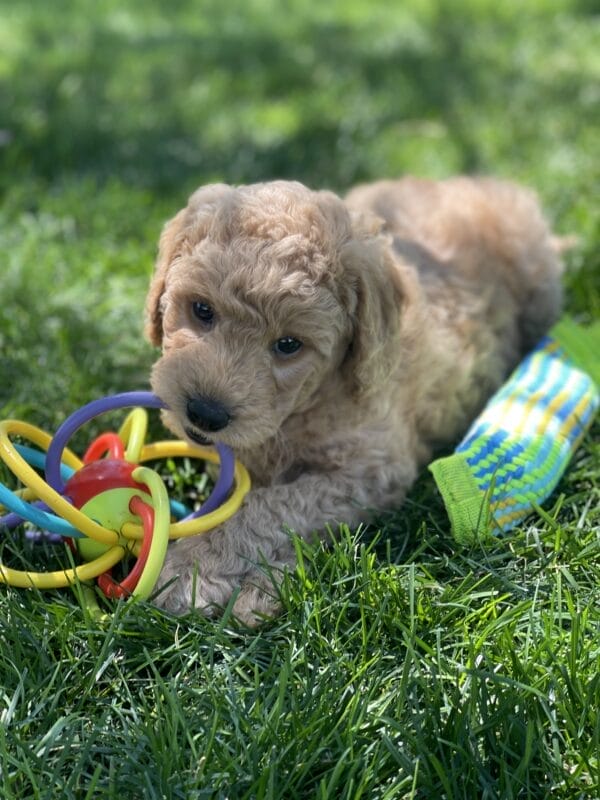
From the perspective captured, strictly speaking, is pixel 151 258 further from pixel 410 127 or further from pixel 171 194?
pixel 410 127

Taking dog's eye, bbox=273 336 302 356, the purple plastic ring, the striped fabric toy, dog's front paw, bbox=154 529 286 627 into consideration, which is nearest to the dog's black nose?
the purple plastic ring

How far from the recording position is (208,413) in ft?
10.2

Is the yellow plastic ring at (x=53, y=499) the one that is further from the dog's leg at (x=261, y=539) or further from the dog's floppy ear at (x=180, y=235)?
the dog's floppy ear at (x=180, y=235)

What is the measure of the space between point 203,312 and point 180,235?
36 cm

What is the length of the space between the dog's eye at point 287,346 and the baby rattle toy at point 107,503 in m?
0.40

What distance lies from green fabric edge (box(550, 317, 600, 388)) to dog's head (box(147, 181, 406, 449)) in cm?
131

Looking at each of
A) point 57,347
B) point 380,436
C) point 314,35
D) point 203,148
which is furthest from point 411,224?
point 314,35

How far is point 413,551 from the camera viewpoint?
3412 millimetres

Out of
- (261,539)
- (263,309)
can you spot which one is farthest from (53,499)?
(263,309)

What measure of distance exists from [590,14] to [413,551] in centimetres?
792

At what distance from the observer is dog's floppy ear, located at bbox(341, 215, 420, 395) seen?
3.41 m

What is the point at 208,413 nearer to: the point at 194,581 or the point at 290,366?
the point at 290,366

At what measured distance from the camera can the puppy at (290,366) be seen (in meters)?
3.17

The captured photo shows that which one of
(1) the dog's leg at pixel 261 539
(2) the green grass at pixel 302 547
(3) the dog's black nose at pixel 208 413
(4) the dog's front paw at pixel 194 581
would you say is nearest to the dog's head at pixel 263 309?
(3) the dog's black nose at pixel 208 413
